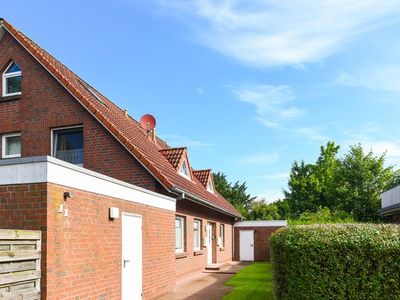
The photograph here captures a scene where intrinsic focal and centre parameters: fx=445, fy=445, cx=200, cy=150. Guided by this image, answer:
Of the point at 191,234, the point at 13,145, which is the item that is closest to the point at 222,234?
the point at 191,234

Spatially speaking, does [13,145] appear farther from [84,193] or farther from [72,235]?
[72,235]

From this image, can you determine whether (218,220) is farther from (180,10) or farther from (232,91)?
(180,10)

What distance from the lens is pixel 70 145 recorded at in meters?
14.7

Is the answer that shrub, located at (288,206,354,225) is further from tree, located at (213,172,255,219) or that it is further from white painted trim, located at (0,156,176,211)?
tree, located at (213,172,255,219)

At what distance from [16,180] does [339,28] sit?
7.52 m

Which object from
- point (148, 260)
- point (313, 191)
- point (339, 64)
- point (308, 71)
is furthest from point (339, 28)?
point (313, 191)

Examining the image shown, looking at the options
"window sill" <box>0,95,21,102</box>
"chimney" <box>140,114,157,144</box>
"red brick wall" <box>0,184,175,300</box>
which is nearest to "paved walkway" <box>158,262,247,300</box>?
"red brick wall" <box>0,184,175,300</box>

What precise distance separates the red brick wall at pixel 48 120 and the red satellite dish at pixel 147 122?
18.8 feet

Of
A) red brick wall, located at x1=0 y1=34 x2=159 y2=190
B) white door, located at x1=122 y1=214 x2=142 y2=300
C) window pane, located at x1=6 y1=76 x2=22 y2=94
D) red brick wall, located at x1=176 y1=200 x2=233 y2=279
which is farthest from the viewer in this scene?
red brick wall, located at x1=176 y1=200 x2=233 y2=279

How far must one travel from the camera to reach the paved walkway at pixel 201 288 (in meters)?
12.1

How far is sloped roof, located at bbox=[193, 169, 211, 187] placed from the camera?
2274 centimetres

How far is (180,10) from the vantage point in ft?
34.4

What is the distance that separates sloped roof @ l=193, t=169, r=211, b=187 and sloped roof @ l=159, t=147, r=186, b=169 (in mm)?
5039

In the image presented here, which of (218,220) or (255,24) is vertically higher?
(255,24)
